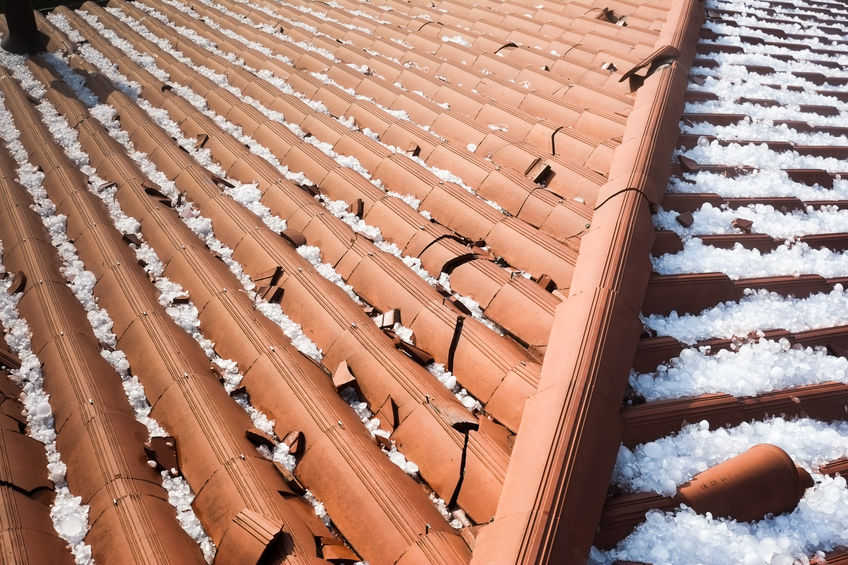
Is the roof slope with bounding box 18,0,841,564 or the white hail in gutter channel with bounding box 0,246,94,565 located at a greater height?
the roof slope with bounding box 18,0,841,564

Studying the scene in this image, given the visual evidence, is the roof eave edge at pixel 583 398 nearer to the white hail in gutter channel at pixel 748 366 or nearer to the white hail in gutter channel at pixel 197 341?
the white hail in gutter channel at pixel 748 366

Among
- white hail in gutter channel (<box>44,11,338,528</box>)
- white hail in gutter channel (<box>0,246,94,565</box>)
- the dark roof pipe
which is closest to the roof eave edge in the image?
white hail in gutter channel (<box>44,11,338,528</box>)

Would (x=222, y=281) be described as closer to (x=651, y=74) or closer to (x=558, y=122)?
(x=558, y=122)

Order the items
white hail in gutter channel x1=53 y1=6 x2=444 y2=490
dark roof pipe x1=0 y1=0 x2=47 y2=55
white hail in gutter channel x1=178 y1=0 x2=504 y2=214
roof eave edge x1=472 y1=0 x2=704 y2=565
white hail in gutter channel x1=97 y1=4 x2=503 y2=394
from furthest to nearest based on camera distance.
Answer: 1. dark roof pipe x1=0 y1=0 x2=47 y2=55
2. white hail in gutter channel x1=178 y1=0 x2=504 y2=214
3. white hail in gutter channel x1=97 y1=4 x2=503 y2=394
4. white hail in gutter channel x1=53 y1=6 x2=444 y2=490
5. roof eave edge x1=472 y1=0 x2=704 y2=565

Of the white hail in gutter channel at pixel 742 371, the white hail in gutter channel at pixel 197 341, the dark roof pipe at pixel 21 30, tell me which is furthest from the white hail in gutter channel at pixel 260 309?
the dark roof pipe at pixel 21 30

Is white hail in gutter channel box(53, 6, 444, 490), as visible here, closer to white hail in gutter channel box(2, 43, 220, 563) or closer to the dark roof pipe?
white hail in gutter channel box(2, 43, 220, 563)

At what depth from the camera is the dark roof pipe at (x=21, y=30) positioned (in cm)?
596

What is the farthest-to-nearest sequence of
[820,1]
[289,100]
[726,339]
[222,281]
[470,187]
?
1. [820,1]
2. [289,100]
3. [470,187]
4. [222,281]
5. [726,339]

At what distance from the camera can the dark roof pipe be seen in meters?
5.96

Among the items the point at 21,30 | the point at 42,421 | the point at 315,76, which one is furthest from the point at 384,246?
the point at 21,30

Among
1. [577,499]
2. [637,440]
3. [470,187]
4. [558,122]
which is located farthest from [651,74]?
[577,499]

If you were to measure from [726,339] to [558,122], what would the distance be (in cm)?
214

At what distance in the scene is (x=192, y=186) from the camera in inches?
146

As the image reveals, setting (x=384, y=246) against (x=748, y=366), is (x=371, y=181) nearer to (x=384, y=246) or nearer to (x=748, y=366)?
(x=384, y=246)
